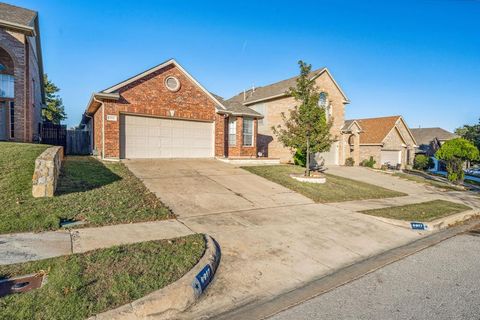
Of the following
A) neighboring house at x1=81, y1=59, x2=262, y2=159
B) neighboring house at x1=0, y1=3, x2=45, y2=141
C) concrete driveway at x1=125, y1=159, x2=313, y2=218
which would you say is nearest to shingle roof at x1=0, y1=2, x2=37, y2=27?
neighboring house at x1=0, y1=3, x2=45, y2=141

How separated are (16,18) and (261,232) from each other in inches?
635

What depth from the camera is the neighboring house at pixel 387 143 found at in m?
29.2

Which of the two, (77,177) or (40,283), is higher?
(77,177)

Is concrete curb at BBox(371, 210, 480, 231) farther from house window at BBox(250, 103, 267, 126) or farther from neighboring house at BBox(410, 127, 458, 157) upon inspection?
neighboring house at BBox(410, 127, 458, 157)

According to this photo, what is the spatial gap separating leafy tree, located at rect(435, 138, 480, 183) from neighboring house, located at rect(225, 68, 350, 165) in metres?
7.73

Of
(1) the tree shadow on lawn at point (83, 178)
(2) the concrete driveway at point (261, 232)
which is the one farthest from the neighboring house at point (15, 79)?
(2) the concrete driveway at point (261, 232)

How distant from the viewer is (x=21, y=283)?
3.52m

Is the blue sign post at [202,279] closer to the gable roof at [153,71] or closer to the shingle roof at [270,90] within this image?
the gable roof at [153,71]

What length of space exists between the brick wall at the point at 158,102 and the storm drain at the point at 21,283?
424 inches

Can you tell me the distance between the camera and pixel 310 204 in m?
10.1

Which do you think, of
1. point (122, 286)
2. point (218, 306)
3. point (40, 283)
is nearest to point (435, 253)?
point (218, 306)

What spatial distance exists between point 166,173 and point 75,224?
20.3 ft

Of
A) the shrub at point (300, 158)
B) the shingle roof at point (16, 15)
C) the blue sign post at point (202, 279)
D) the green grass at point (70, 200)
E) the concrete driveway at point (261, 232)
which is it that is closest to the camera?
the blue sign post at point (202, 279)

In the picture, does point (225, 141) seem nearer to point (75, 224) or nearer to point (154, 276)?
point (75, 224)
